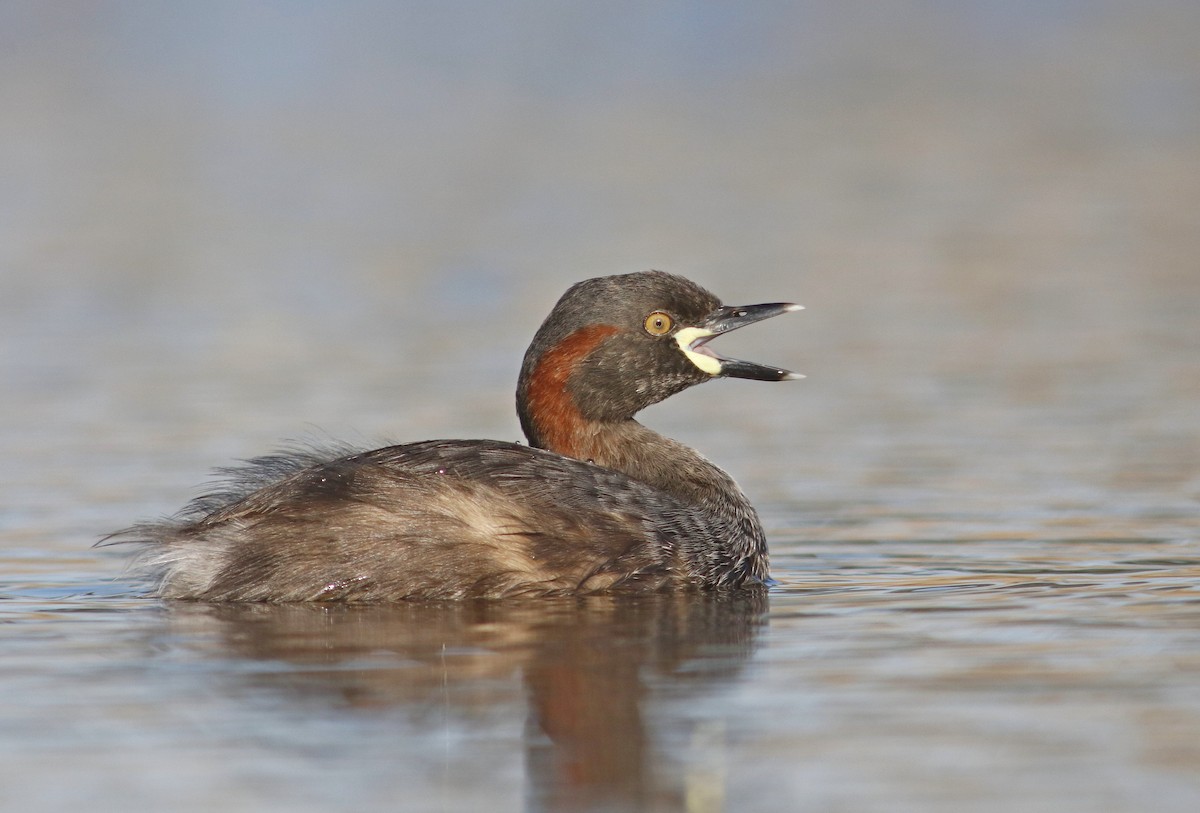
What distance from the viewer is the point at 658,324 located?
9.11m

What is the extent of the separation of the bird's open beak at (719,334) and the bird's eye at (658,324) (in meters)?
0.06

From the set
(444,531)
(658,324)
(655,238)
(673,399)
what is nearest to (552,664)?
(444,531)

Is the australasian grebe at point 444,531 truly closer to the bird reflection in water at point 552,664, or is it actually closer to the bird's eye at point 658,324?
the bird reflection in water at point 552,664

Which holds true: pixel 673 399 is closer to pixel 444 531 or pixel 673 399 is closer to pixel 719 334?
pixel 719 334

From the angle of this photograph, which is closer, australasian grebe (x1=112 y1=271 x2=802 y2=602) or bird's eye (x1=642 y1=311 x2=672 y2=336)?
australasian grebe (x1=112 y1=271 x2=802 y2=602)

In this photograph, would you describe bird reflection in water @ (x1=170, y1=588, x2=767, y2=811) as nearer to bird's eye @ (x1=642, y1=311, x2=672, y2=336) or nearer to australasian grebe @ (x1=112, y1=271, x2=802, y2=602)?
australasian grebe @ (x1=112, y1=271, x2=802, y2=602)

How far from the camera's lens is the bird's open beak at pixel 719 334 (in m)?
9.16

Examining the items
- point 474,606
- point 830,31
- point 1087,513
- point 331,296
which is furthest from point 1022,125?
point 474,606

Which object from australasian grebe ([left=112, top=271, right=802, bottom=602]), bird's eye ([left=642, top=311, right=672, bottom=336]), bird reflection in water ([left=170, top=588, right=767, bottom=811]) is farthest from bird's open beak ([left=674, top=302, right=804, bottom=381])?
bird reflection in water ([left=170, top=588, right=767, bottom=811])

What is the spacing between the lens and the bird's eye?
9086mm

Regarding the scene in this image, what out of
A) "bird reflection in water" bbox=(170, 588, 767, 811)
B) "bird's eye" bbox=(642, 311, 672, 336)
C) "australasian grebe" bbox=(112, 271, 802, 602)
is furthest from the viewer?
"bird's eye" bbox=(642, 311, 672, 336)

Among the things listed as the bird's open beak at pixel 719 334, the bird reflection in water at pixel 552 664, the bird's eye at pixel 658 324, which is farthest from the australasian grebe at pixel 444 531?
the bird's eye at pixel 658 324

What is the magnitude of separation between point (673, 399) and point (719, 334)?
3799 millimetres

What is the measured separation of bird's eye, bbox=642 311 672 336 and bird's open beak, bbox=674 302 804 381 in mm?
60
